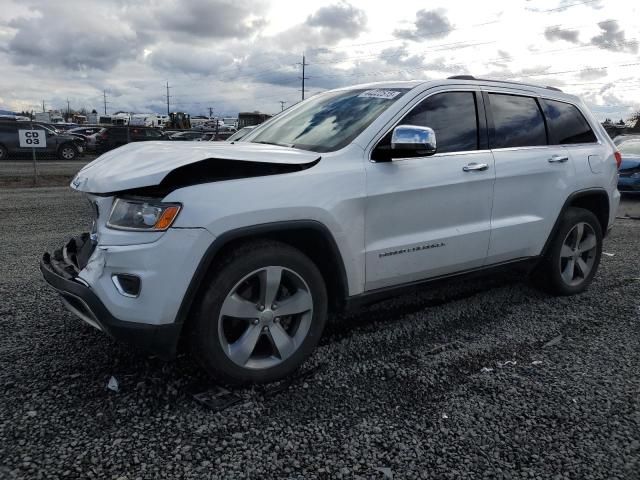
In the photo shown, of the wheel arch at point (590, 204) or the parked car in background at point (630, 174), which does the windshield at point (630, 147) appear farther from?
the wheel arch at point (590, 204)

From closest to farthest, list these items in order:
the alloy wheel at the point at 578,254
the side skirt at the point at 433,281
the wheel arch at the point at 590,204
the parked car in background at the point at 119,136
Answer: the side skirt at the point at 433,281 → the wheel arch at the point at 590,204 → the alloy wheel at the point at 578,254 → the parked car in background at the point at 119,136

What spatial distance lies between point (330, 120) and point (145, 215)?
5.14 ft

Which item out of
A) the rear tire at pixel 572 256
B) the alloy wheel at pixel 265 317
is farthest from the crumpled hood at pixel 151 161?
the rear tire at pixel 572 256

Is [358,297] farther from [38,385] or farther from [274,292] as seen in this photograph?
[38,385]

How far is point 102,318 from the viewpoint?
2.55m

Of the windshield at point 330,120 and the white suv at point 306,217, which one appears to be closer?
the white suv at point 306,217

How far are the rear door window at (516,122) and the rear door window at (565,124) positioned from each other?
118mm

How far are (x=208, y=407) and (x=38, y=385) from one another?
3.27 ft

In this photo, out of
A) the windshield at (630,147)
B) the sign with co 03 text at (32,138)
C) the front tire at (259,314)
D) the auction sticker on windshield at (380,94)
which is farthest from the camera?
the sign with co 03 text at (32,138)

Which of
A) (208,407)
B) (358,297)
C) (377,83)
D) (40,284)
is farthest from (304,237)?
(40,284)

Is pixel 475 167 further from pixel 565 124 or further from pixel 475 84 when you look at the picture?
pixel 565 124

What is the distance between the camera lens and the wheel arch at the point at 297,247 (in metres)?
2.59

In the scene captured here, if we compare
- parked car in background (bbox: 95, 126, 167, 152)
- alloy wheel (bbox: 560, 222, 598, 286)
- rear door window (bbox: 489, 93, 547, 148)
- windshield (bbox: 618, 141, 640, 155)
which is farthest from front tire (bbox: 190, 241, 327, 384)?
parked car in background (bbox: 95, 126, 167, 152)

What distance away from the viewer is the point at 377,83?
157 inches
